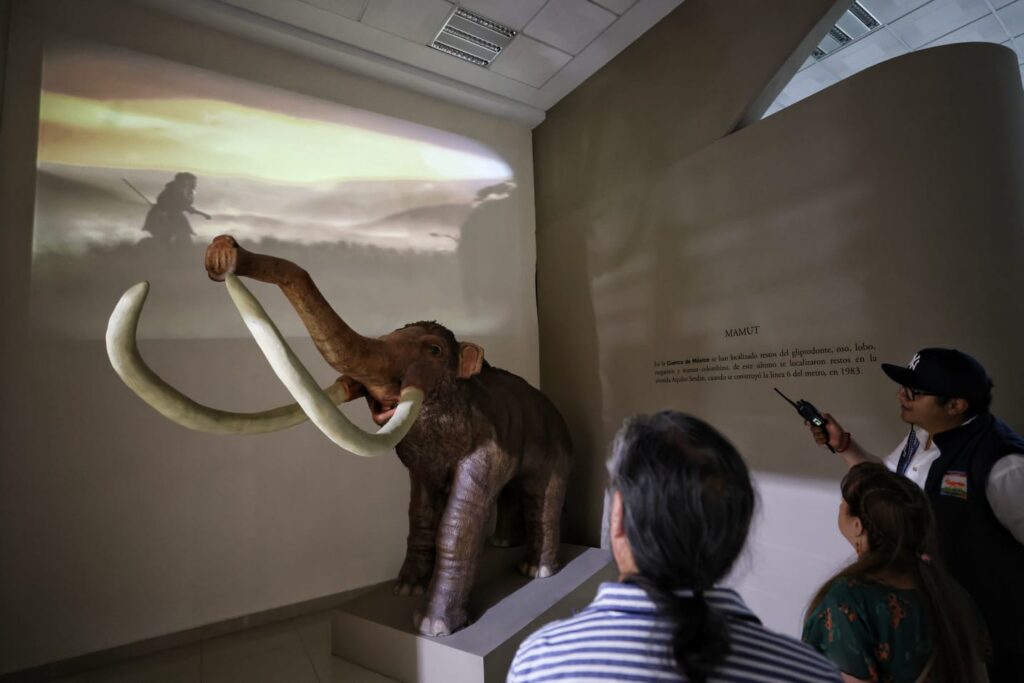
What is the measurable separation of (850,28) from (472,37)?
1962mm

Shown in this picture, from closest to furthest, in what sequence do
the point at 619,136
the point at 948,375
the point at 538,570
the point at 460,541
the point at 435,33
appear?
the point at 948,375, the point at 460,541, the point at 538,570, the point at 435,33, the point at 619,136

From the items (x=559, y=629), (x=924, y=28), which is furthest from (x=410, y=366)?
A: (x=924, y=28)

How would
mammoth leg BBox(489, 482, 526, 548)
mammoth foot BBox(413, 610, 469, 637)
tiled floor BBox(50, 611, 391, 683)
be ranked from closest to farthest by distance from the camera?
mammoth foot BBox(413, 610, 469, 637) → tiled floor BBox(50, 611, 391, 683) → mammoth leg BBox(489, 482, 526, 548)

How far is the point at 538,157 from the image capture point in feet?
11.9

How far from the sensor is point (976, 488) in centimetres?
123

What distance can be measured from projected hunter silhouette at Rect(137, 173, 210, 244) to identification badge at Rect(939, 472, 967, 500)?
9.58 ft

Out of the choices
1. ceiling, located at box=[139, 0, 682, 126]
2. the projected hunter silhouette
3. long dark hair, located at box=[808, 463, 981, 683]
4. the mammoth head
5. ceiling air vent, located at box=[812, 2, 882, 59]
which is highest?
ceiling, located at box=[139, 0, 682, 126]

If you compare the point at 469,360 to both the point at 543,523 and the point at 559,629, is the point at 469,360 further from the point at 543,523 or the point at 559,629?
the point at 559,629

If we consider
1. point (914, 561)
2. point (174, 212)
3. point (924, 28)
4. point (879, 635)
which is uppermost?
point (924, 28)

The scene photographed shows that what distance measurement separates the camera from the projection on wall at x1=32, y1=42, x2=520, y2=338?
85.1 inches

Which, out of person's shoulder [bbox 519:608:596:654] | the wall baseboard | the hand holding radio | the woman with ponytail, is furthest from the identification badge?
the wall baseboard

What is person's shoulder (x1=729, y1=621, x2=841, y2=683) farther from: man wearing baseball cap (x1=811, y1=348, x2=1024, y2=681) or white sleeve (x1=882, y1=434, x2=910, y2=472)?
white sleeve (x1=882, y1=434, x2=910, y2=472)

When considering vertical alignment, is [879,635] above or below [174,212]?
below

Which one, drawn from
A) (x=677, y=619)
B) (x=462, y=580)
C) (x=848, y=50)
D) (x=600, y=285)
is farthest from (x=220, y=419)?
(x=848, y=50)
